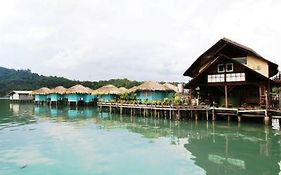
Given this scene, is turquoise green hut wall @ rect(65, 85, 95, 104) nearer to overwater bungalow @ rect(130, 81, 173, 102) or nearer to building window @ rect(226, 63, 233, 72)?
overwater bungalow @ rect(130, 81, 173, 102)

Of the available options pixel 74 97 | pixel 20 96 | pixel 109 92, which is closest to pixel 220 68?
pixel 109 92

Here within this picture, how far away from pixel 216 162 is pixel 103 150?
5805mm

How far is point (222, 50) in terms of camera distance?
95.2ft

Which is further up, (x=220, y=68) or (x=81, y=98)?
(x=220, y=68)

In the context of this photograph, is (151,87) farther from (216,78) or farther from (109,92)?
(216,78)

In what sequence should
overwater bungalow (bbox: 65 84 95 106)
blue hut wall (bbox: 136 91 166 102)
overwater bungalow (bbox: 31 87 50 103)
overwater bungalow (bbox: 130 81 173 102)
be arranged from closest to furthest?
overwater bungalow (bbox: 130 81 173 102) → blue hut wall (bbox: 136 91 166 102) → overwater bungalow (bbox: 65 84 95 106) → overwater bungalow (bbox: 31 87 50 103)

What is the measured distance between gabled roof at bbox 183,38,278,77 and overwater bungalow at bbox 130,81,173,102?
603cm

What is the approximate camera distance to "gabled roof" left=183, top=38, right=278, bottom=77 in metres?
28.1

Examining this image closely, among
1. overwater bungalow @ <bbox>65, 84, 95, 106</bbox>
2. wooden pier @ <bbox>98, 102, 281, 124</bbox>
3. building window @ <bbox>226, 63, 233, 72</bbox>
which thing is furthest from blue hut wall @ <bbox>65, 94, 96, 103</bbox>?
building window @ <bbox>226, 63, 233, 72</bbox>

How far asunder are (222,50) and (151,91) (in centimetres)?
1193

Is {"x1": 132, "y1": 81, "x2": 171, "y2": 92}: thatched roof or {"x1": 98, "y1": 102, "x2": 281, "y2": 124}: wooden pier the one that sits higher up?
{"x1": 132, "y1": 81, "x2": 171, "y2": 92}: thatched roof

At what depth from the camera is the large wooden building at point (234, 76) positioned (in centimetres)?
2612

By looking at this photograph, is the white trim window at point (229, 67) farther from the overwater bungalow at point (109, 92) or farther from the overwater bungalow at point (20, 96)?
the overwater bungalow at point (20, 96)

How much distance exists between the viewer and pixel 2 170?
12688 mm
